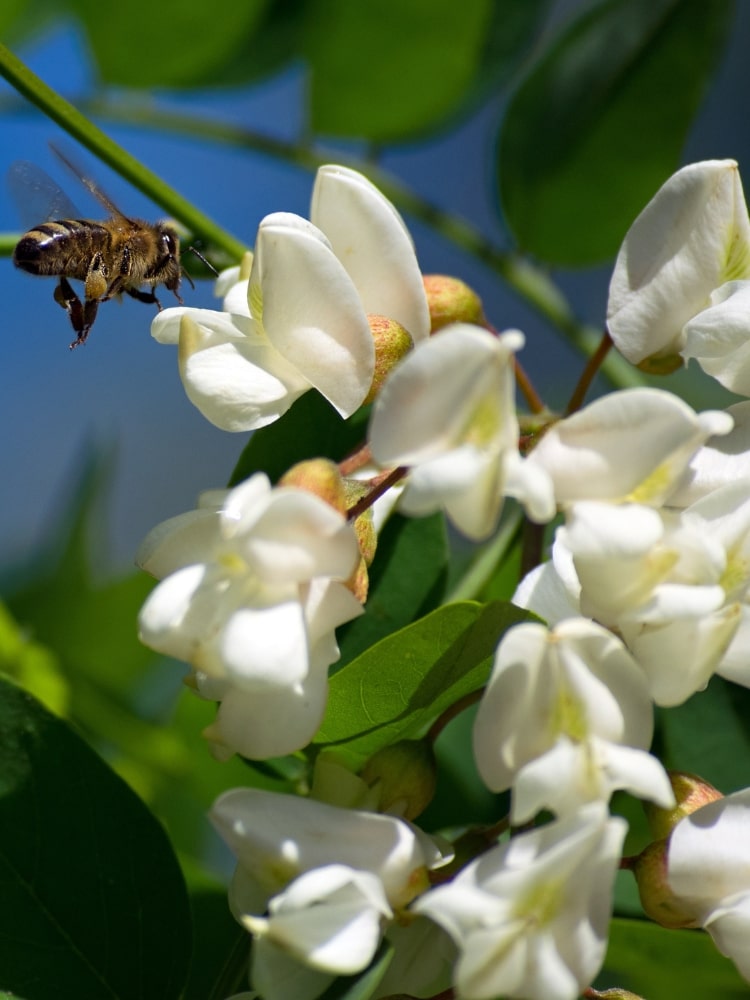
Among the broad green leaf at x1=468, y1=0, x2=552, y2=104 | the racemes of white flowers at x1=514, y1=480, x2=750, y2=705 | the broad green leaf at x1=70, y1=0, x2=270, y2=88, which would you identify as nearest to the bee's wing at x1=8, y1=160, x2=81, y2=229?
the broad green leaf at x1=70, y1=0, x2=270, y2=88

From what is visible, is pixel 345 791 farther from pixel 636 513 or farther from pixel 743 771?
pixel 743 771

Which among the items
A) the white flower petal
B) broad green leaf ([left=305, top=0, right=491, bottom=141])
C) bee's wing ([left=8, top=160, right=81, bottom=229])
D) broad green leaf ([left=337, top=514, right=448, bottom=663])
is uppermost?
broad green leaf ([left=305, top=0, right=491, bottom=141])

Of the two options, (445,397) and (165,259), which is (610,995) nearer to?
(445,397)

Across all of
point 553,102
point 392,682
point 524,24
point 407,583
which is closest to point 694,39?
point 553,102

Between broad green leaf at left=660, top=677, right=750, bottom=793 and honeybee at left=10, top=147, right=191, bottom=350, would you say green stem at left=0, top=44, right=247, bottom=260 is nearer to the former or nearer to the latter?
honeybee at left=10, top=147, right=191, bottom=350

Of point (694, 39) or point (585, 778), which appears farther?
point (694, 39)

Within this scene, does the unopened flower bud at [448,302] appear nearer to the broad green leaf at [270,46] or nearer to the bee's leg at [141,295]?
the bee's leg at [141,295]
